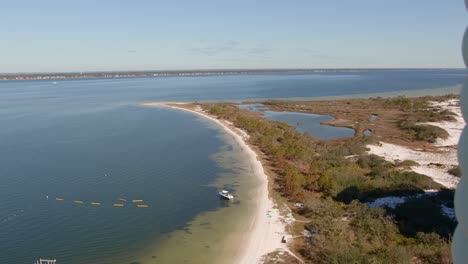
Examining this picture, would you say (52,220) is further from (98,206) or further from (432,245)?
(432,245)

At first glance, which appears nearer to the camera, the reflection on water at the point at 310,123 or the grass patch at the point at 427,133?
the grass patch at the point at 427,133

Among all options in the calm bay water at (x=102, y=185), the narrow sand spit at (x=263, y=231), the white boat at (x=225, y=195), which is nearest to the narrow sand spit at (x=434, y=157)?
the narrow sand spit at (x=263, y=231)

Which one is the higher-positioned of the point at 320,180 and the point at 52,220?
the point at 320,180

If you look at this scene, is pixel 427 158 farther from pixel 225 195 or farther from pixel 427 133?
pixel 225 195

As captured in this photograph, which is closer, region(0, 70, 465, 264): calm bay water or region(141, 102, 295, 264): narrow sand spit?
region(141, 102, 295, 264): narrow sand spit

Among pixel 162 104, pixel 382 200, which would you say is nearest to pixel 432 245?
pixel 382 200

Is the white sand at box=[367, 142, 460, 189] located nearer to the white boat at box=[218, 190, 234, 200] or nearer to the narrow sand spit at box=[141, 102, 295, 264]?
the narrow sand spit at box=[141, 102, 295, 264]

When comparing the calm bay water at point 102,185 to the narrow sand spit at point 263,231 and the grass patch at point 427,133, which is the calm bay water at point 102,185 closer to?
the narrow sand spit at point 263,231

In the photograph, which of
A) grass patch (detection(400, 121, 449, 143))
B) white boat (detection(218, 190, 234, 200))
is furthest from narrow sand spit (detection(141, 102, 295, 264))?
grass patch (detection(400, 121, 449, 143))

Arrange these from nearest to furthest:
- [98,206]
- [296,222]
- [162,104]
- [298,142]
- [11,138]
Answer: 1. [296,222]
2. [98,206]
3. [298,142]
4. [11,138]
5. [162,104]
